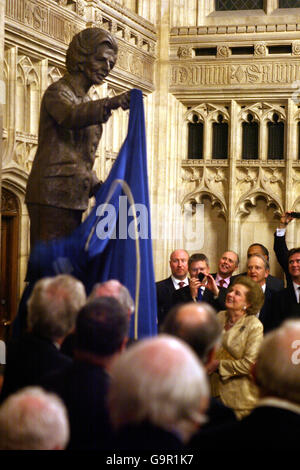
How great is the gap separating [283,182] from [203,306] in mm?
7154

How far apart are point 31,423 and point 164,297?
4484 millimetres

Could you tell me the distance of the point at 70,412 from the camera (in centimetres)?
251

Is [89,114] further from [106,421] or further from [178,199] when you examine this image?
[178,199]

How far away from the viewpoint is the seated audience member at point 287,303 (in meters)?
5.36

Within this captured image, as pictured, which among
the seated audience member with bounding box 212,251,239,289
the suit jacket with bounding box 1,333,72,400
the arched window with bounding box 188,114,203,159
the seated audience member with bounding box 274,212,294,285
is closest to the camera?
the suit jacket with bounding box 1,333,72,400

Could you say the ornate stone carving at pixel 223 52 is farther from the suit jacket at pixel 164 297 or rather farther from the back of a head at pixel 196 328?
the back of a head at pixel 196 328

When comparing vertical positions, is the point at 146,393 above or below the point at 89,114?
below

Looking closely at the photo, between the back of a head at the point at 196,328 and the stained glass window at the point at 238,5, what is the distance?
7.95 metres

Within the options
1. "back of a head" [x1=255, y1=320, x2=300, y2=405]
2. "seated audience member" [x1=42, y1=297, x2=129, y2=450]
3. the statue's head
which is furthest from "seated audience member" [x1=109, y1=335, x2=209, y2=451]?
the statue's head

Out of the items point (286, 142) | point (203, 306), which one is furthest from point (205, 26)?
point (203, 306)

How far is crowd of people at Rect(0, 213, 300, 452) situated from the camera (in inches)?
75.1

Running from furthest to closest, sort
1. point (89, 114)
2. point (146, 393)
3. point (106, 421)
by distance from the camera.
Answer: point (89, 114) < point (106, 421) < point (146, 393)

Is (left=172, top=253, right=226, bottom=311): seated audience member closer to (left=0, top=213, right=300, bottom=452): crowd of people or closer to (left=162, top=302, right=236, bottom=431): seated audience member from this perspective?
(left=0, top=213, right=300, bottom=452): crowd of people

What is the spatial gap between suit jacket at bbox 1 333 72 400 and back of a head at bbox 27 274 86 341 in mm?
40
